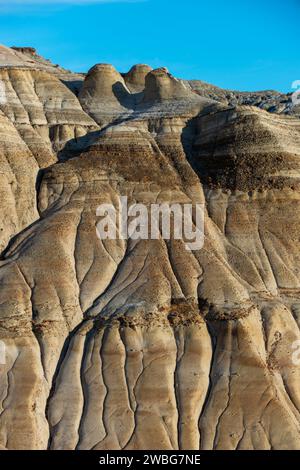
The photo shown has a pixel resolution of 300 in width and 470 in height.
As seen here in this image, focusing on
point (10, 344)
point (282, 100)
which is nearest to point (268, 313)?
point (10, 344)

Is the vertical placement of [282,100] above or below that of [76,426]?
above

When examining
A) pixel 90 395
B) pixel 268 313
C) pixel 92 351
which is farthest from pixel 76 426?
pixel 268 313

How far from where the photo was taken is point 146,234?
55812mm

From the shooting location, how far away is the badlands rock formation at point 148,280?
149 feet

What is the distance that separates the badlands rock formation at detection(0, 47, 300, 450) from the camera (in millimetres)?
45531

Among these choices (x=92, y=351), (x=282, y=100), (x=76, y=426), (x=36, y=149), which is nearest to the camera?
(x=76, y=426)

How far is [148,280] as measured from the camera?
52031 millimetres

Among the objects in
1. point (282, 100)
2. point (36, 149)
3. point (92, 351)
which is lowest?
point (92, 351)

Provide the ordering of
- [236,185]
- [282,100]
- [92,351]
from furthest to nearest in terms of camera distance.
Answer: [282,100] < [236,185] < [92,351]

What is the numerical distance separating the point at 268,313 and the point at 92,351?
1206 cm

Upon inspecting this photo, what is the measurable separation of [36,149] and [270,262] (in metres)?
22.7

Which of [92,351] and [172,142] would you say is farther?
[172,142]

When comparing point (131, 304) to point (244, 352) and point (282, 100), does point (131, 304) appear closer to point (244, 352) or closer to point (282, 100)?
point (244, 352)

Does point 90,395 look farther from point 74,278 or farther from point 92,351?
point 74,278
